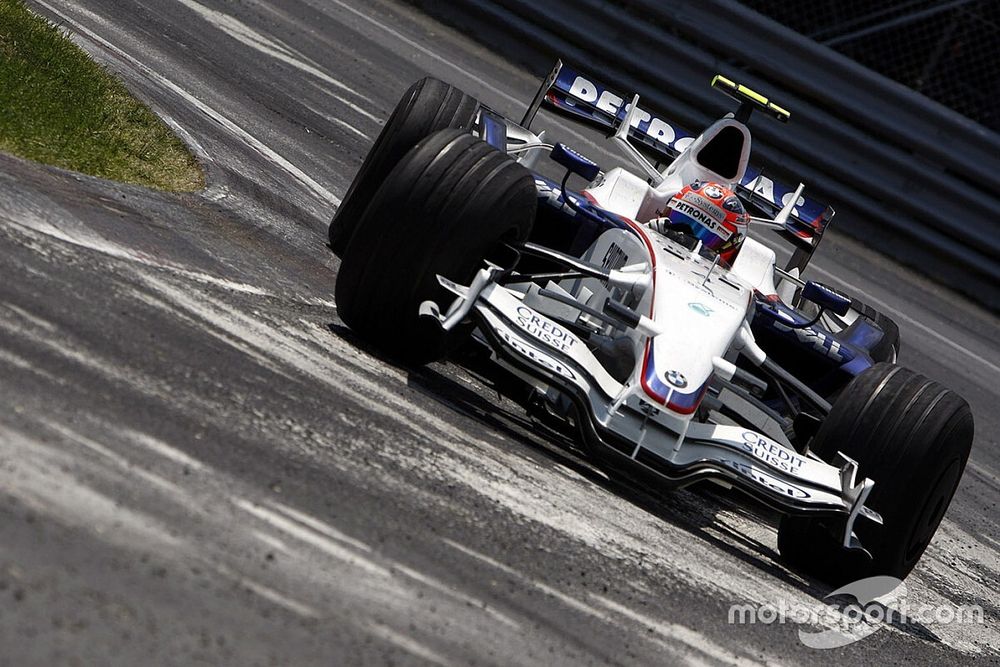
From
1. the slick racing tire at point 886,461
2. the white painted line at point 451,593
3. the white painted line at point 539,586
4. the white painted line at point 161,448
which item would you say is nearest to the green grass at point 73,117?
the white painted line at point 161,448

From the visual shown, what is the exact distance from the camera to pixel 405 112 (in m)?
7.81

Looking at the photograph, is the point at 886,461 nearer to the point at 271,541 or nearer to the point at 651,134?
the point at 271,541

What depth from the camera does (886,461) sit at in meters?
6.28

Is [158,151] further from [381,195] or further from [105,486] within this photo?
[105,486]

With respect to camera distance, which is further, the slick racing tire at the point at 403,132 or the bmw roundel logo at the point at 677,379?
the slick racing tire at the point at 403,132

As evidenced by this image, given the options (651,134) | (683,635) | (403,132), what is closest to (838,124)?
(651,134)

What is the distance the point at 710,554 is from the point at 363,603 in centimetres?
237

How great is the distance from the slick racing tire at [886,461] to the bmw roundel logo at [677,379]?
2.39 ft

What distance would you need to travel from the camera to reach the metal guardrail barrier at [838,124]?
547 inches

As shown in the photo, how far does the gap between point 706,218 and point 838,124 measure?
6686 mm

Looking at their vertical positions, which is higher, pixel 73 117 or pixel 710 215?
pixel 710 215

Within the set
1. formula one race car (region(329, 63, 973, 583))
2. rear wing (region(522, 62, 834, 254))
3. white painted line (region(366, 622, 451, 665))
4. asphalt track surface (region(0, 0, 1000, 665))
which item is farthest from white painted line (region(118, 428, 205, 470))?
rear wing (region(522, 62, 834, 254))

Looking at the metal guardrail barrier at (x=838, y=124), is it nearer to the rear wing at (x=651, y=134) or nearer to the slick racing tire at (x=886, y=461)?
the rear wing at (x=651, y=134)

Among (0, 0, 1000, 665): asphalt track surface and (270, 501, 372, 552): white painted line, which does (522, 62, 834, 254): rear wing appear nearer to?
(0, 0, 1000, 665): asphalt track surface
